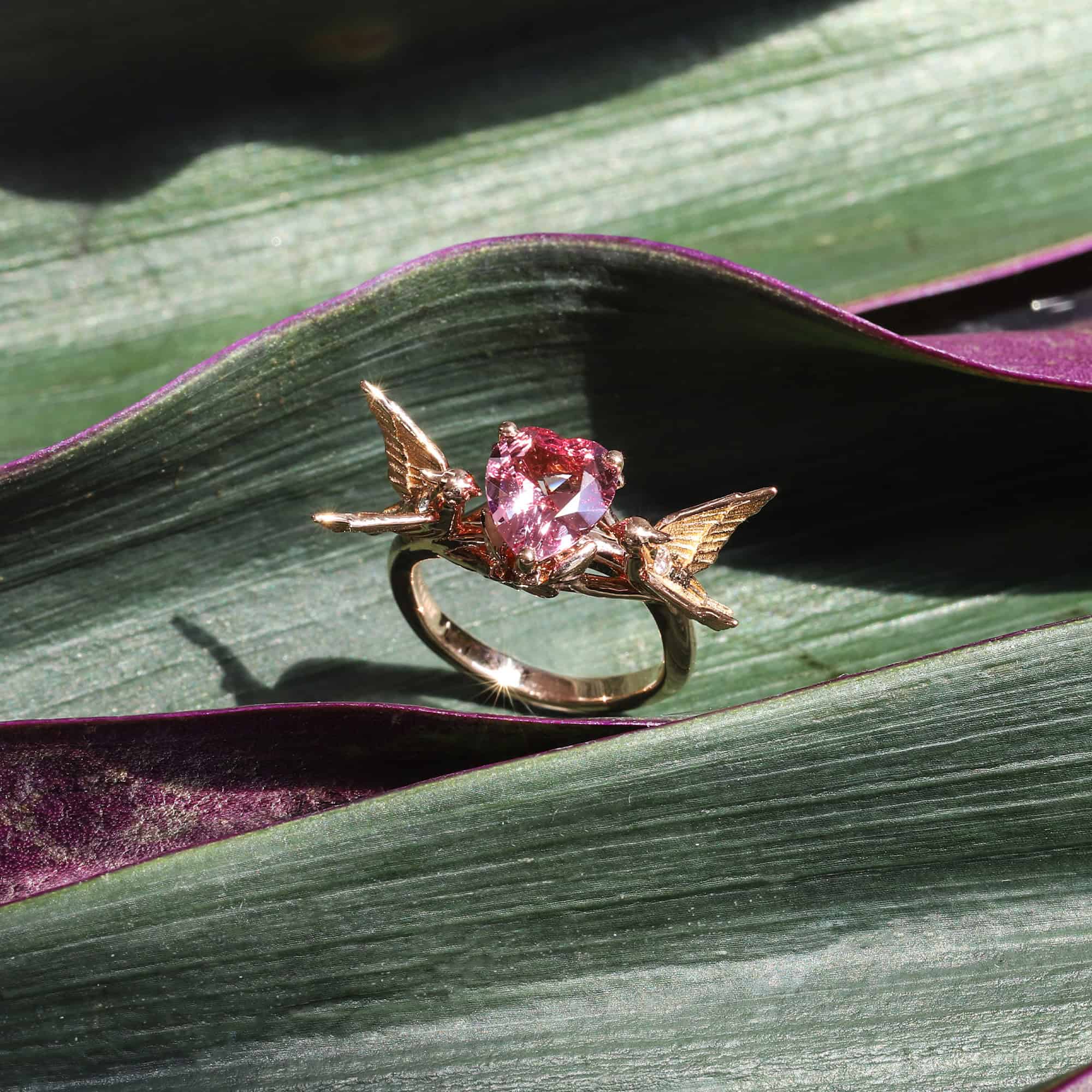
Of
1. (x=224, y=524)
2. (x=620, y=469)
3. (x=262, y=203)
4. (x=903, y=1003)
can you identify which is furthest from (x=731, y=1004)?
(x=262, y=203)

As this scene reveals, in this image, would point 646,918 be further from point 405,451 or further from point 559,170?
point 559,170

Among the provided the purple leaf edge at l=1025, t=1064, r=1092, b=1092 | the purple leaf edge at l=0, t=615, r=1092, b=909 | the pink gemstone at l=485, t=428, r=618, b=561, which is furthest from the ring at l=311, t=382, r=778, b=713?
the purple leaf edge at l=1025, t=1064, r=1092, b=1092

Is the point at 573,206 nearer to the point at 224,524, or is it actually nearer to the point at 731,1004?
the point at 224,524

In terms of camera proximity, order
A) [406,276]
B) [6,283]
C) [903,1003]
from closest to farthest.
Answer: [903,1003]
[406,276]
[6,283]

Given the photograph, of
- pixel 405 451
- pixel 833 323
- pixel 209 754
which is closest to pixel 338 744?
pixel 209 754

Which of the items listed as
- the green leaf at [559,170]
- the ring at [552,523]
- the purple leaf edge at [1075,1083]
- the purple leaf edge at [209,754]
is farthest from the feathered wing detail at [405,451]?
the purple leaf edge at [1075,1083]

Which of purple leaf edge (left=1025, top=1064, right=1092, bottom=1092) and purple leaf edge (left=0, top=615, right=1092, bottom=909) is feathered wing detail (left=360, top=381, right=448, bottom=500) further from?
purple leaf edge (left=1025, top=1064, right=1092, bottom=1092)
